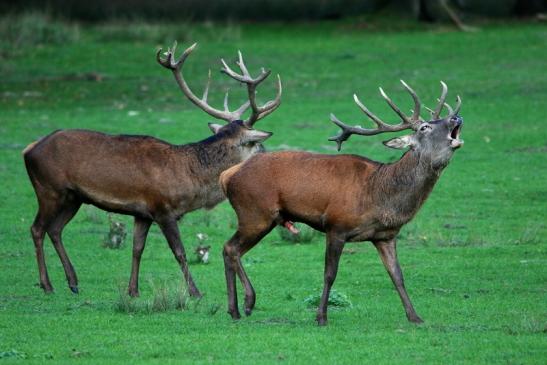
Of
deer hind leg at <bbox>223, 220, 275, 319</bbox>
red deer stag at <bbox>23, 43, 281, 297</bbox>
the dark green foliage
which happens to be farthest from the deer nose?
red deer stag at <bbox>23, 43, 281, 297</bbox>

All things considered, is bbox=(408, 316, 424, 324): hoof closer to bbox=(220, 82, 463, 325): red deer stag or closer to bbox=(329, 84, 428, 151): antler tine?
bbox=(220, 82, 463, 325): red deer stag

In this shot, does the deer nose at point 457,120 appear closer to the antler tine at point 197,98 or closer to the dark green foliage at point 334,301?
the dark green foliage at point 334,301

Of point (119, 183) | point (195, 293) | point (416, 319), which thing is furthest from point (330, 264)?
point (119, 183)

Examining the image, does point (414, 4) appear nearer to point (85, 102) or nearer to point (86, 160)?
point (85, 102)

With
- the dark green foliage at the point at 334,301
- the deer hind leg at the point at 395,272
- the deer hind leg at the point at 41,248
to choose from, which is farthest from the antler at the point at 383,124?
the deer hind leg at the point at 41,248

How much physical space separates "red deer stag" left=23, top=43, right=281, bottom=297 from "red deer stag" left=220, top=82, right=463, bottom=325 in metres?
1.53

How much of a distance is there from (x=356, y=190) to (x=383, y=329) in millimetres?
1217

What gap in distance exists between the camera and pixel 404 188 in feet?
36.3

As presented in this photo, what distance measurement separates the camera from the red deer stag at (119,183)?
12680 millimetres

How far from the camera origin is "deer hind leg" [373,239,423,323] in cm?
1084

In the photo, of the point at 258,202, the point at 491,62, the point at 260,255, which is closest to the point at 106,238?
the point at 260,255

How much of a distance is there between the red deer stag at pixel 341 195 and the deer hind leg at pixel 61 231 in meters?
2.13

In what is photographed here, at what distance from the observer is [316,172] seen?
11047 mm

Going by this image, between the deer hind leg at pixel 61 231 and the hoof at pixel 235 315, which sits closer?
the hoof at pixel 235 315
